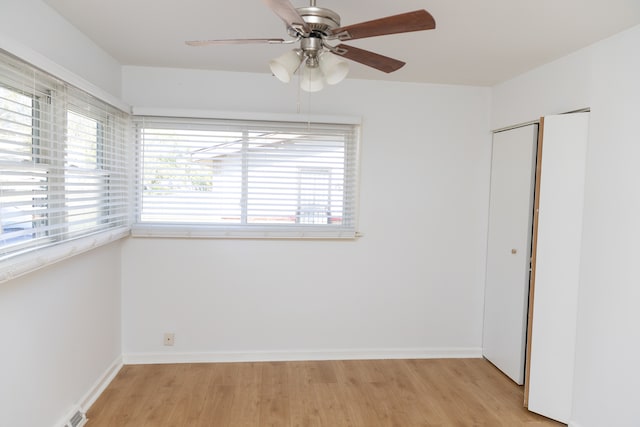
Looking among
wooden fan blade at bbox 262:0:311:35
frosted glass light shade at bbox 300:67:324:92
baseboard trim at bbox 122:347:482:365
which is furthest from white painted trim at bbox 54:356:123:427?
wooden fan blade at bbox 262:0:311:35

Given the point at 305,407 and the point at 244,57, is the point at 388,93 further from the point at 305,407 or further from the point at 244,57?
the point at 305,407

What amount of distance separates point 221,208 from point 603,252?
2667mm

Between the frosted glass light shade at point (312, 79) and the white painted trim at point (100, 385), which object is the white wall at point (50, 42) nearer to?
the frosted glass light shade at point (312, 79)

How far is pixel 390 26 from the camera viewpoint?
141 centimetres

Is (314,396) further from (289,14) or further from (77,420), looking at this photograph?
(289,14)

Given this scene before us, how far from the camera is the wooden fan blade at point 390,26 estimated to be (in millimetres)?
1320

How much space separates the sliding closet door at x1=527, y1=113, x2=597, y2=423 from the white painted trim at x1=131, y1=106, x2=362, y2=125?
1471mm

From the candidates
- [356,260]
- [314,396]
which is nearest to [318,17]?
[356,260]

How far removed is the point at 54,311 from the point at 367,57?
7.01 feet

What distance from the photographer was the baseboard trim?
3.25m

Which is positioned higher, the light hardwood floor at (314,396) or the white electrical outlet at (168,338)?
the white electrical outlet at (168,338)

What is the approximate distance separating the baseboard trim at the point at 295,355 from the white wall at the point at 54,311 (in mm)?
331

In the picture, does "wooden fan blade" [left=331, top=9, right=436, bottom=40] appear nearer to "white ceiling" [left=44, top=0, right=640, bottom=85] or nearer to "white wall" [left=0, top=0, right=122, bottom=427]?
"white ceiling" [left=44, top=0, right=640, bottom=85]

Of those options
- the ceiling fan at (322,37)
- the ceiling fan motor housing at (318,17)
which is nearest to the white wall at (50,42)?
the ceiling fan at (322,37)
